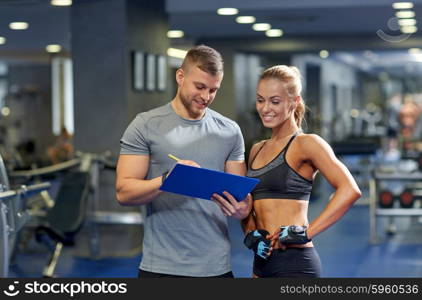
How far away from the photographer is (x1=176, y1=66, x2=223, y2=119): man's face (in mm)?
2359

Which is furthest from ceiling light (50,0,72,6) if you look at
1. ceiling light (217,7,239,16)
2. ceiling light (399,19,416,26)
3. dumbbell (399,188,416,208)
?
ceiling light (399,19,416,26)

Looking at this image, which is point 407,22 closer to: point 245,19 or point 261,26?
point 261,26

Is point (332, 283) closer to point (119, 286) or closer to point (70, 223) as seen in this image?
point (119, 286)

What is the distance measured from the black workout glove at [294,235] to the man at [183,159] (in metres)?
0.15

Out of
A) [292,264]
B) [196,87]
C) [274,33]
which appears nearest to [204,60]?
[196,87]

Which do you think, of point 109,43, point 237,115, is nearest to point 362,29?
point 237,115

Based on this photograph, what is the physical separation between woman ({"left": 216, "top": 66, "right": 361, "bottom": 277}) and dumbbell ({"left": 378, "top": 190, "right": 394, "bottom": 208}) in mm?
5637

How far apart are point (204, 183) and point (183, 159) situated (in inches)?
5.9

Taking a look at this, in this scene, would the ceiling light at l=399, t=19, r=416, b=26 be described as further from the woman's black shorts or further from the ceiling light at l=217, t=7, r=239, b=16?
the woman's black shorts

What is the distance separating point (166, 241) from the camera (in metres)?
2.44

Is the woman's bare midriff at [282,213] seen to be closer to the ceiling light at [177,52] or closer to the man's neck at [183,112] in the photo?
the man's neck at [183,112]

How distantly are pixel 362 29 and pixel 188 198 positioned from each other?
9002 mm

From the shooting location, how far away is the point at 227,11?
28.0ft

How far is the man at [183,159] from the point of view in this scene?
238 cm
